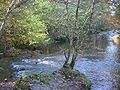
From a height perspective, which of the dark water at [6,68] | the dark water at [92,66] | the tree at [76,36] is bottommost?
the dark water at [92,66]

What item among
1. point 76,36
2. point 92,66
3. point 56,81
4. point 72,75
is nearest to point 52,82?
point 56,81

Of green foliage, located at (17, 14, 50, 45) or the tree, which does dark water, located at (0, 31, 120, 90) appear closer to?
the tree

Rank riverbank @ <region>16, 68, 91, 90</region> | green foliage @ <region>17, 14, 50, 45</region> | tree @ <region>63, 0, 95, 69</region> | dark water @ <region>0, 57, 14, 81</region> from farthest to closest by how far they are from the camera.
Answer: green foliage @ <region>17, 14, 50, 45</region> → tree @ <region>63, 0, 95, 69</region> → dark water @ <region>0, 57, 14, 81</region> → riverbank @ <region>16, 68, 91, 90</region>

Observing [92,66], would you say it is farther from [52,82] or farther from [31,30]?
[52,82]

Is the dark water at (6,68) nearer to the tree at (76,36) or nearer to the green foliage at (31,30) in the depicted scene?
the tree at (76,36)

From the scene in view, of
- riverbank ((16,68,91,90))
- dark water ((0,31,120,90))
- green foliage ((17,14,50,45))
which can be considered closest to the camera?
riverbank ((16,68,91,90))

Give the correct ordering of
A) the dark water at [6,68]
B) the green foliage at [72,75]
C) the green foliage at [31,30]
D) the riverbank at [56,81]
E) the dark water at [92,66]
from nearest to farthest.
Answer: the riverbank at [56,81] → the green foliage at [72,75] → the dark water at [6,68] → the dark water at [92,66] → the green foliage at [31,30]

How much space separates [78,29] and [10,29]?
392 inches

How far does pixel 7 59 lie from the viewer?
76.3 ft

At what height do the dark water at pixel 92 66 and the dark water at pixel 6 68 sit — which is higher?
the dark water at pixel 6 68

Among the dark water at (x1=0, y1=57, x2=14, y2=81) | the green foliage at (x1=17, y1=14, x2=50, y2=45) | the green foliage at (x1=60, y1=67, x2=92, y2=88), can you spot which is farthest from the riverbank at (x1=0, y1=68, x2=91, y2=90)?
the green foliage at (x1=17, y1=14, x2=50, y2=45)

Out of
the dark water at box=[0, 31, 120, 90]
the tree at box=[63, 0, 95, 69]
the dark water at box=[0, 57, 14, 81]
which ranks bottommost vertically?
the dark water at box=[0, 31, 120, 90]

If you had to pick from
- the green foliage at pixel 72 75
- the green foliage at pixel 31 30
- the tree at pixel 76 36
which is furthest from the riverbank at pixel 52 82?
the green foliage at pixel 31 30

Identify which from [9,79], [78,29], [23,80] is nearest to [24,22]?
[78,29]
